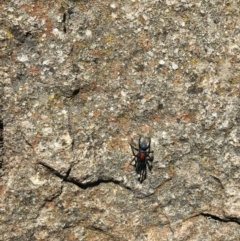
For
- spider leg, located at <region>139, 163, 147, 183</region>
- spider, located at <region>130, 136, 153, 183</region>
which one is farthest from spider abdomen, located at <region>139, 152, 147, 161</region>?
spider leg, located at <region>139, 163, 147, 183</region>

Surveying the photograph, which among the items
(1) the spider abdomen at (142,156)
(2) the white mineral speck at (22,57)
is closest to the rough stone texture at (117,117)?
(2) the white mineral speck at (22,57)

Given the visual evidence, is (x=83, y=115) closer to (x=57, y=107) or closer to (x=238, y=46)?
(x=57, y=107)

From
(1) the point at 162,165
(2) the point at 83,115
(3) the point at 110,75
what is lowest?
(1) the point at 162,165

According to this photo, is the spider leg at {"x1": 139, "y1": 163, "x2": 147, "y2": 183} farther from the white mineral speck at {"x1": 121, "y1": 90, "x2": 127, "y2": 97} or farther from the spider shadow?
the white mineral speck at {"x1": 121, "y1": 90, "x2": 127, "y2": 97}

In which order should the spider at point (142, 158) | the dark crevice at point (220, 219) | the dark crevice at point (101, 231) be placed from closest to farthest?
the spider at point (142, 158)
the dark crevice at point (101, 231)
the dark crevice at point (220, 219)

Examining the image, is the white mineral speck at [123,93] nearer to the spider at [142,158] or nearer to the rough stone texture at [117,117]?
the rough stone texture at [117,117]

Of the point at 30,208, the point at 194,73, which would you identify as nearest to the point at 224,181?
the point at 194,73

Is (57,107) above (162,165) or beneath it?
above
